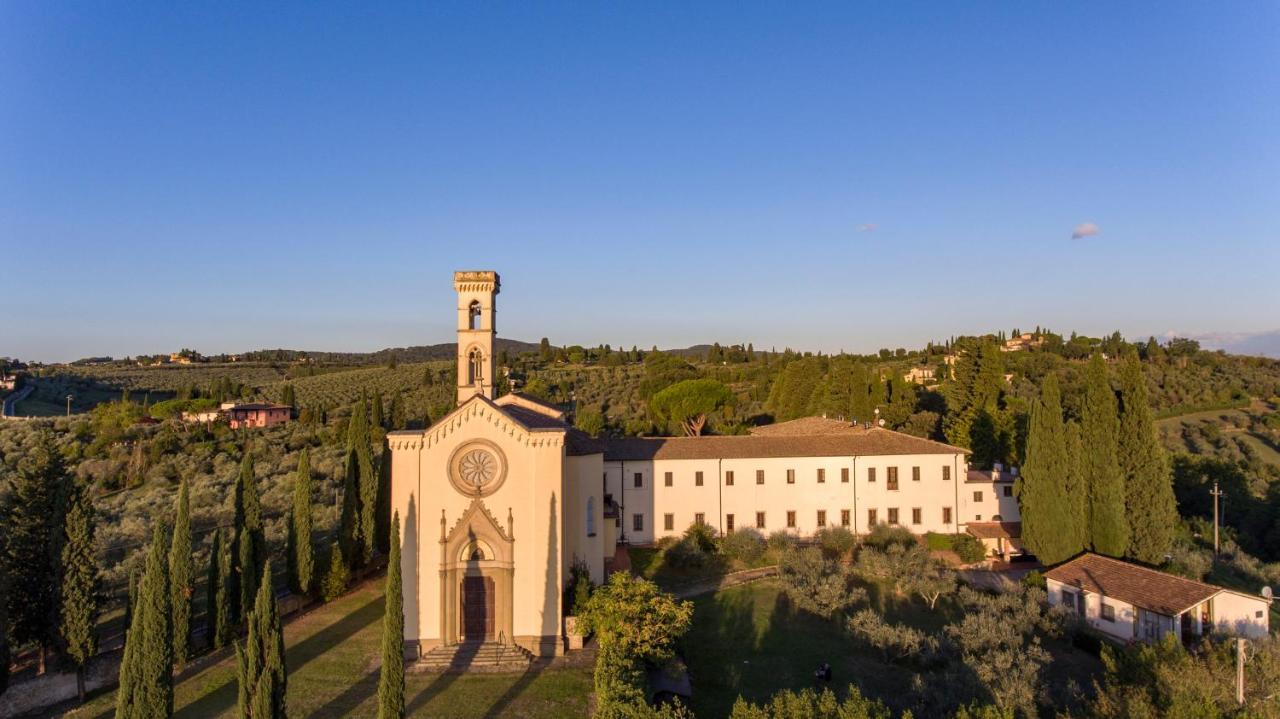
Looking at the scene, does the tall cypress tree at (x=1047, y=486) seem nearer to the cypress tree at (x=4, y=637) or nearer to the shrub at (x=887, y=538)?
the shrub at (x=887, y=538)

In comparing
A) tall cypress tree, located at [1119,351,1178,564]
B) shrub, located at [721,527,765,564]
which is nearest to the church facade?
shrub, located at [721,527,765,564]

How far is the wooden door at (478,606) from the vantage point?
21906 mm

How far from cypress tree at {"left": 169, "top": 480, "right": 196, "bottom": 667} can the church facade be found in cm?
586

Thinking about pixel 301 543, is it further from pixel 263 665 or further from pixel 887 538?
pixel 887 538

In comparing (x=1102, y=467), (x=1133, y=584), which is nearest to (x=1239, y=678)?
(x=1133, y=584)

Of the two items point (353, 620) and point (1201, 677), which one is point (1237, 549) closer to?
point (1201, 677)

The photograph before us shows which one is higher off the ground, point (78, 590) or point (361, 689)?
point (78, 590)

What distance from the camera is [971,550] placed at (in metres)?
31.0

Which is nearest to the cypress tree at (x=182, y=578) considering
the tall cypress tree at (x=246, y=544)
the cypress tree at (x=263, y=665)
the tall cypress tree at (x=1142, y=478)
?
the tall cypress tree at (x=246, y=544)

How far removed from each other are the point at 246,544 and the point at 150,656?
6.75m

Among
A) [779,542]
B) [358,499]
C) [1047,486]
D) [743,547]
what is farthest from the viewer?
[779,542]

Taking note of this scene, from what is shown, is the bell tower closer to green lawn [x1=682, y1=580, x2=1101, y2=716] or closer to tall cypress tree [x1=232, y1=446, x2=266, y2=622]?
tall cypress tree [x1=232, y1=446, x2=266, y2=622]

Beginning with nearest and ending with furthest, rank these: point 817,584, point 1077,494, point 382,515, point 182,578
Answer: point 182,578 < point 817,584 < point 1077,494 < point 382,515

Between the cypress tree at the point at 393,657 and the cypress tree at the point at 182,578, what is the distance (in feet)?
27.9
